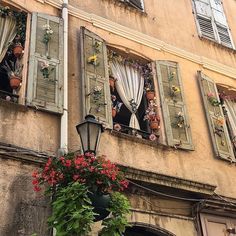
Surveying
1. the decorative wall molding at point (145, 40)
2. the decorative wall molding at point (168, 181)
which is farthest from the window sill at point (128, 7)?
the decorative wall molding at point (168, 181)

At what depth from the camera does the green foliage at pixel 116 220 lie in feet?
17.7

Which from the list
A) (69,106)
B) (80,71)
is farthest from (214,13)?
(69,106)

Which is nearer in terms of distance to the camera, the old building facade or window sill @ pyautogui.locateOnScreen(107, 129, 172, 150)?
the old building facade

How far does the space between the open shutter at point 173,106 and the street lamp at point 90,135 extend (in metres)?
3.01

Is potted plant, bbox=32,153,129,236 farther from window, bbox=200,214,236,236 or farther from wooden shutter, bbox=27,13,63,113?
window, bbox=200,214,236,236

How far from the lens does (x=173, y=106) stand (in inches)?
354

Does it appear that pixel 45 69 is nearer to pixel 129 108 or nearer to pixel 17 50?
pixel 17 50

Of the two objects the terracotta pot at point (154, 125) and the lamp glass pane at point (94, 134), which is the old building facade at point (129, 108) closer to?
the terracotta pot at point (154, 125)

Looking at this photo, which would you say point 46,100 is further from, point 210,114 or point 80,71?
point 210,114

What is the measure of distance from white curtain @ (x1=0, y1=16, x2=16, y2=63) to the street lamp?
9.04 feet

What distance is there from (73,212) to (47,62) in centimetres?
342

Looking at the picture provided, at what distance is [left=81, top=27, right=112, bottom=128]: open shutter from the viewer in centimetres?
772

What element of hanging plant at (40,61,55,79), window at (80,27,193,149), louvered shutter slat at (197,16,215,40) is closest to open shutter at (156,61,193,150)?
window at (80,27,193,149)

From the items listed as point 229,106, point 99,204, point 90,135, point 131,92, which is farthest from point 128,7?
point 99,204
